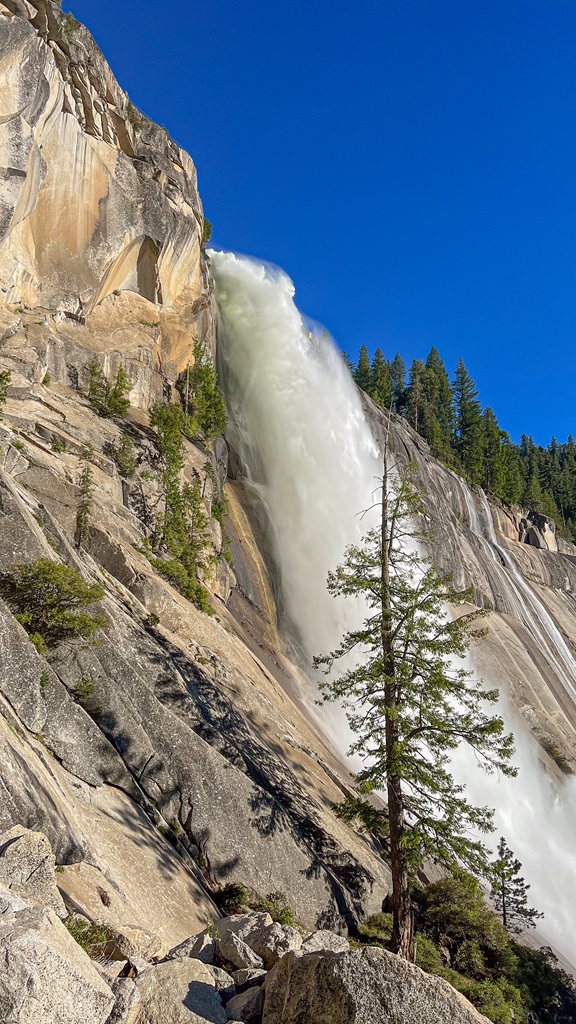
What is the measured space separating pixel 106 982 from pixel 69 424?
23.3m

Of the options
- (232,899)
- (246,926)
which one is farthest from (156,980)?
(232,899)

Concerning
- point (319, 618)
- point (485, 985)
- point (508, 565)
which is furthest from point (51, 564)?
point (508, 565)

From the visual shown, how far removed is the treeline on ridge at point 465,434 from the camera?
71.8 m

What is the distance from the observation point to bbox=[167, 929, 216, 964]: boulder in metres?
6.74

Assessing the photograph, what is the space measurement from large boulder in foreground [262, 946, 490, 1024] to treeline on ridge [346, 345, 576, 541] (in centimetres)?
6352

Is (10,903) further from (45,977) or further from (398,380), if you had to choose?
(398,380)

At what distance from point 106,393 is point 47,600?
19.4 m

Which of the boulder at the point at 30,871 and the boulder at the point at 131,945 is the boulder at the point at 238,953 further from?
the boulder at the point at 30,871

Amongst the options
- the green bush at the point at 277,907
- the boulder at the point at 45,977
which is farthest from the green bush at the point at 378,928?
the boulder at the point at 45,977

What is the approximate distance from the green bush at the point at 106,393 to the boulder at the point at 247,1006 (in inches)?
1021

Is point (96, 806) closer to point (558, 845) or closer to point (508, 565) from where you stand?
point (558, 845)

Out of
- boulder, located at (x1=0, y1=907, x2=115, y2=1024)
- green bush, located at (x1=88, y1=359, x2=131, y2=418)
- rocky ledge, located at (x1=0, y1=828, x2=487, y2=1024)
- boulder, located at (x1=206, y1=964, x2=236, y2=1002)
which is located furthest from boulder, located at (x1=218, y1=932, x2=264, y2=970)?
green bush, located at (x1=88, y1=359, x2=131, y2=418)

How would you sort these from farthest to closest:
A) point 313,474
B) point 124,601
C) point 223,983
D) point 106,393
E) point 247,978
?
point 313,474
point 106,393
point 124,601
point 247,978
point 223,983

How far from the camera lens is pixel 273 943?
22.7 ft
